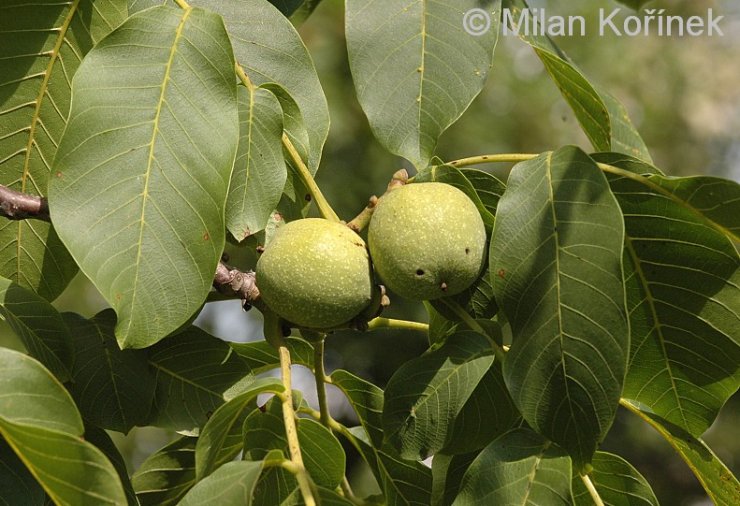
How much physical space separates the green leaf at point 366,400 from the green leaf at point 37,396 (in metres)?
0.47

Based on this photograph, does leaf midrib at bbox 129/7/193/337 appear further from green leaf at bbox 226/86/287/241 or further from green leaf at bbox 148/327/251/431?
green leaf at bbox 148/327/251/431

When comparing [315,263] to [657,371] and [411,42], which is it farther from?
[657,371]

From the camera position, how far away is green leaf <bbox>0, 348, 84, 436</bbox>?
31.6 inches

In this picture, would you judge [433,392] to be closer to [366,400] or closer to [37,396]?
[366,400]

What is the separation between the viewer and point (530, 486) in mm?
985

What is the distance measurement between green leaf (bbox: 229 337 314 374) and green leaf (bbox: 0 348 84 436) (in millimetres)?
515

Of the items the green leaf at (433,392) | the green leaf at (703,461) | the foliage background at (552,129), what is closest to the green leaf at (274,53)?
the green leaf at (433,392)

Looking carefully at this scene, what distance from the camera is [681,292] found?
3.54ft

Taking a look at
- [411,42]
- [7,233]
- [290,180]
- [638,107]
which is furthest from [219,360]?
[638,107]

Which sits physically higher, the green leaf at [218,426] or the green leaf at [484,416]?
the green leaf at [218,426]

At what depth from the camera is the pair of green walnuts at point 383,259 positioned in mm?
1012

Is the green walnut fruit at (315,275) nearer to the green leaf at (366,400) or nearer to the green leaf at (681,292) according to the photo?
the green leaf at (366,400)

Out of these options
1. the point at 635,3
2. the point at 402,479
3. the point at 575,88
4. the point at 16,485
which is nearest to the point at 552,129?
the point at 635,3

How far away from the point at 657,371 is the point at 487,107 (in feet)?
14.8
